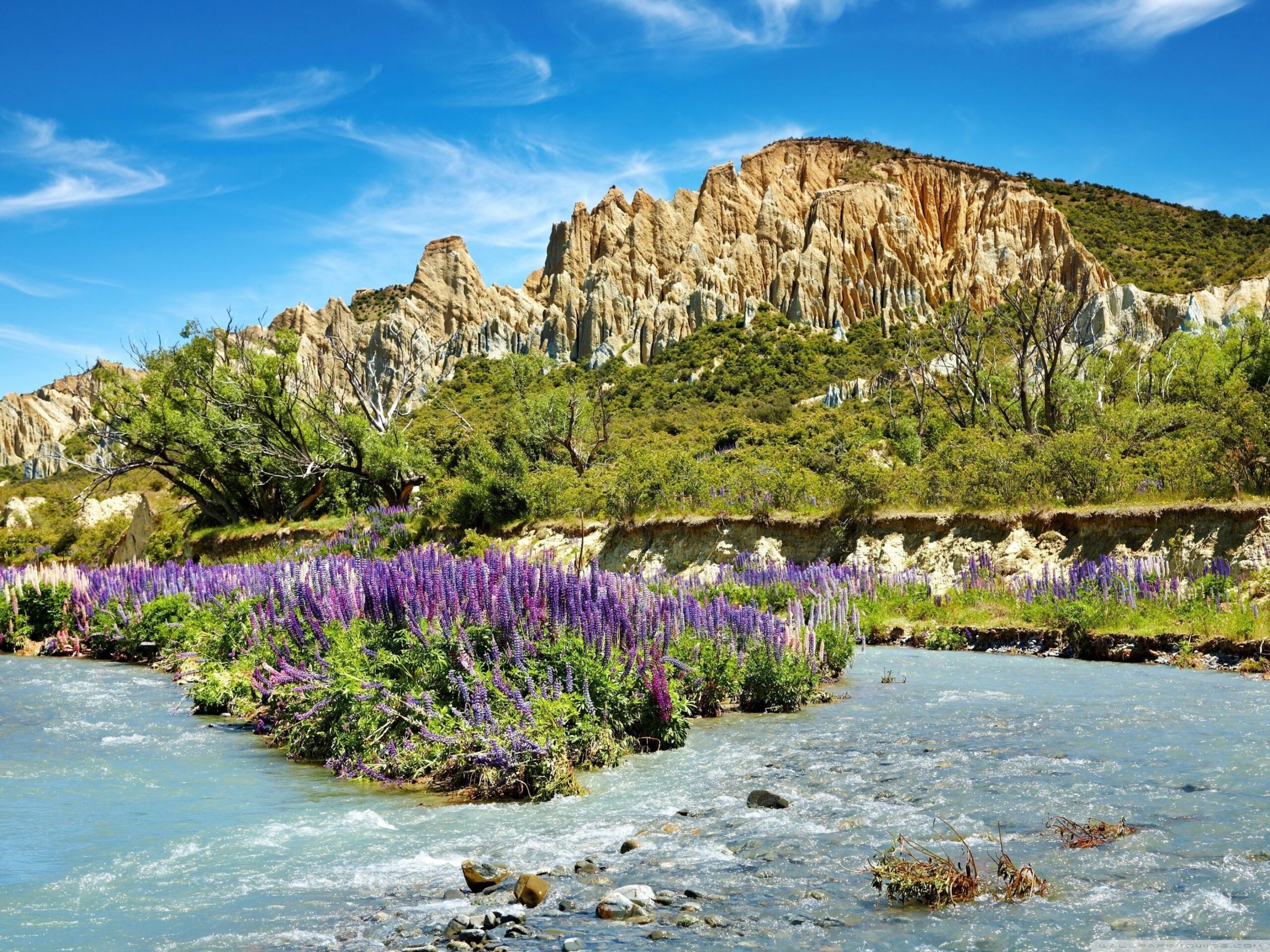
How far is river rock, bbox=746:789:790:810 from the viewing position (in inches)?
254

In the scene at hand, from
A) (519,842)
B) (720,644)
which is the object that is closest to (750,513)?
(720,644)

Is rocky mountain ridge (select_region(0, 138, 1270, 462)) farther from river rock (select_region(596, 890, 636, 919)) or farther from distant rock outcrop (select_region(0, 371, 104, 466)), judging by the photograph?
river rock (select_region(596, 890, 636, 919))

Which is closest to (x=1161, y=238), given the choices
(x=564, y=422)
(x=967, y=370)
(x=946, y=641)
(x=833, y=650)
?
(x=967, y=370)

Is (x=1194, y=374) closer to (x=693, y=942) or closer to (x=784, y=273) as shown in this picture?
(x=693, y=942)

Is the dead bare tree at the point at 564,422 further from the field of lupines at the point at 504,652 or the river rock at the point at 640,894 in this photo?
the river rock at the point at 640,894

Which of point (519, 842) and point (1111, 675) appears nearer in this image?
point (519, 842)

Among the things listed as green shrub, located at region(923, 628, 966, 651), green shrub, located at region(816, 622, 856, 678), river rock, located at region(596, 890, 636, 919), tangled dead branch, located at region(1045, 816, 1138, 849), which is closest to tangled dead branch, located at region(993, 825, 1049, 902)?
tangled dead branch, located at region(1045, 816, 1138, 849)

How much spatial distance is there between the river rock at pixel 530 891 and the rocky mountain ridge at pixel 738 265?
338 ft

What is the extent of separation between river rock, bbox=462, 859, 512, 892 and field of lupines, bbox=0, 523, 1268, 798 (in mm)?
1643

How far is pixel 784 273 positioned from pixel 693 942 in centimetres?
12289

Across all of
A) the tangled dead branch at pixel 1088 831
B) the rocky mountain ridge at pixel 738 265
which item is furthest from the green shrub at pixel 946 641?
the rocky mountain ridge at pixel 738 265

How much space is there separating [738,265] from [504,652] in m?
124

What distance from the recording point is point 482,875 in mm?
5012

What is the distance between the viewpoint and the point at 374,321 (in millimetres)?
149500
